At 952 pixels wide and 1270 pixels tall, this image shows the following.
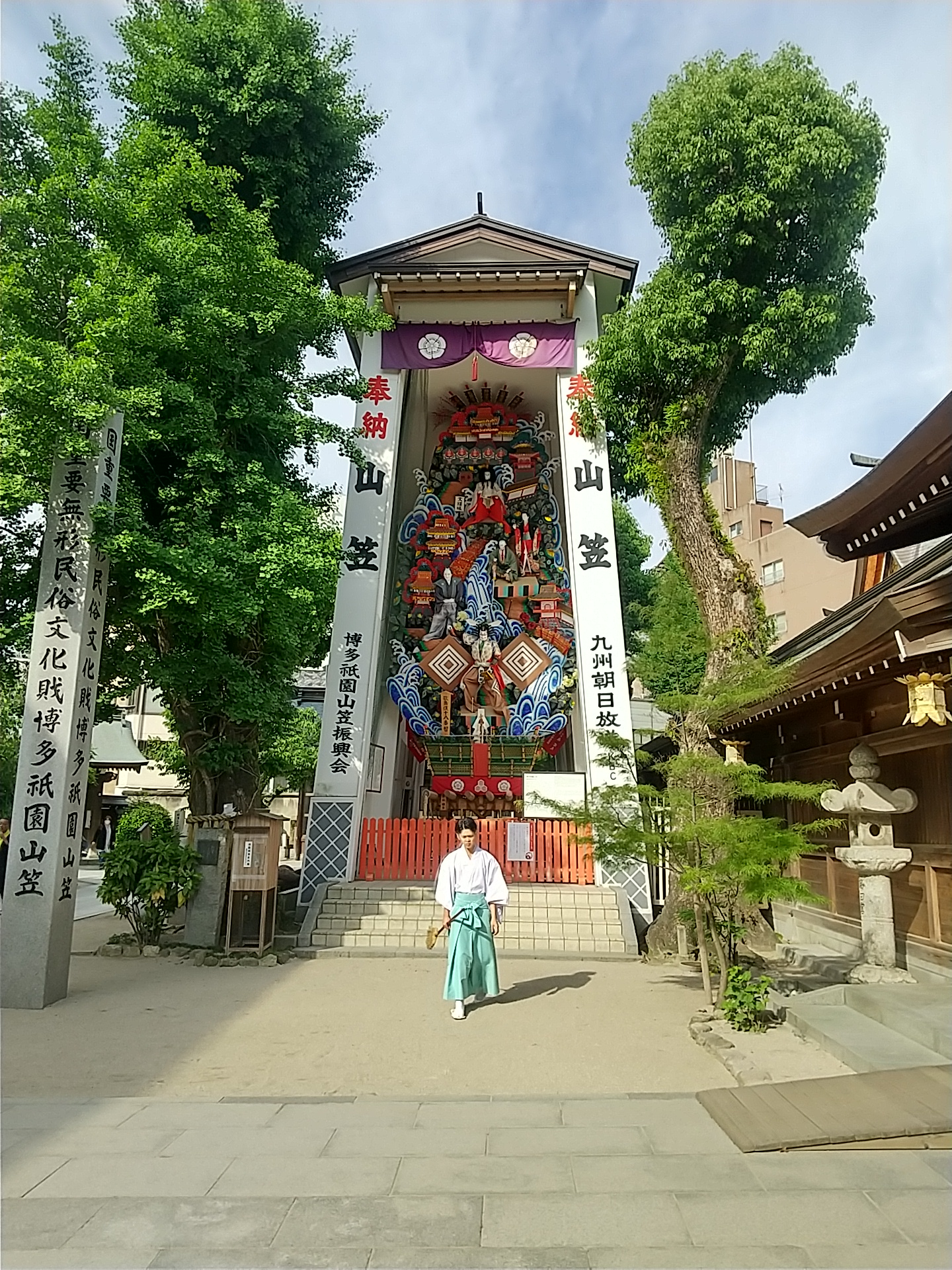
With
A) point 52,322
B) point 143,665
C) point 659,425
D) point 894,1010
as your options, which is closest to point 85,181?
point 52,322

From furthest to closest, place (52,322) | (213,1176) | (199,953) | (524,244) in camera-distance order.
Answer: (524,244) < (199,953) < (52,322) < (213,1176)

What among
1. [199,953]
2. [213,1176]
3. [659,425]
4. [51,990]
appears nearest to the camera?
[213,1176]

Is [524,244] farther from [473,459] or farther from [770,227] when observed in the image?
[770,227]

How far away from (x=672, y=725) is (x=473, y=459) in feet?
31.3

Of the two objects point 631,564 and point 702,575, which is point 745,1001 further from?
point 631,564

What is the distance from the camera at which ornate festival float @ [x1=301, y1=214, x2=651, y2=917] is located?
12.5 metres

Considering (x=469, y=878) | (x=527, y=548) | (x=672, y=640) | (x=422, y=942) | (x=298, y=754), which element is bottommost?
(x=422, y=942)

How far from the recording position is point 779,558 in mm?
33469

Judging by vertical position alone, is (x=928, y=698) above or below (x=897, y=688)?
below

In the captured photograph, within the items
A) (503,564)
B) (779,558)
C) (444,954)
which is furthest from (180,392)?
(779,558)

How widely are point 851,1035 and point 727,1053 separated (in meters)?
0.84

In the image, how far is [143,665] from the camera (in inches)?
431

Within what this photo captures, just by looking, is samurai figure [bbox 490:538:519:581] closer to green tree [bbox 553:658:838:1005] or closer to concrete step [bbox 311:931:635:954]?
concrete step [bbox 311:931:635:954]

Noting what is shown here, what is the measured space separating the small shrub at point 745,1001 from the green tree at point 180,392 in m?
5.99
